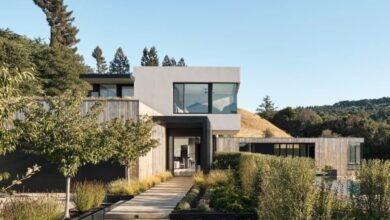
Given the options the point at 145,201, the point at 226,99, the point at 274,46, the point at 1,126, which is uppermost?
the point at 274,46

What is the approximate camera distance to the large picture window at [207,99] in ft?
90.8

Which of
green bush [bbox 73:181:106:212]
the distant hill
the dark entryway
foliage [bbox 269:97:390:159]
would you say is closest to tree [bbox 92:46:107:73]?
foliage [bbox 269:97:390:159]

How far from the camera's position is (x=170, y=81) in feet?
92.0

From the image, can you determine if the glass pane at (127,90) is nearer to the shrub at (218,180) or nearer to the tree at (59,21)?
the shrub at (218,180)

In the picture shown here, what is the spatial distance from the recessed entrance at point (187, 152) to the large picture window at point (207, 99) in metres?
4.29

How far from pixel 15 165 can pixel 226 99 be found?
13.2 meters

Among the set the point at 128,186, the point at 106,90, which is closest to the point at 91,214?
the point at 128,186

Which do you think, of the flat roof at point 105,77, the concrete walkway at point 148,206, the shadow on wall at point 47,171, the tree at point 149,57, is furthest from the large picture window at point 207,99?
the tree at point 149,57

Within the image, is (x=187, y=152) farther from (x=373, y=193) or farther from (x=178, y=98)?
(x=373, y=193)

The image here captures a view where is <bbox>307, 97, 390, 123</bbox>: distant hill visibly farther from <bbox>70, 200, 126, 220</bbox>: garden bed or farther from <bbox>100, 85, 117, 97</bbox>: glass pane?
<bbox>70, 200, 126, 220</bbox>: garden bed

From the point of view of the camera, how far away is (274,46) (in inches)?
987

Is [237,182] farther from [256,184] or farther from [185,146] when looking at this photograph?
[185,146]

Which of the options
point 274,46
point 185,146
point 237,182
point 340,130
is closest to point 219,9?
point 274,46

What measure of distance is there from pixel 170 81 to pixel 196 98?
71.4 inches
